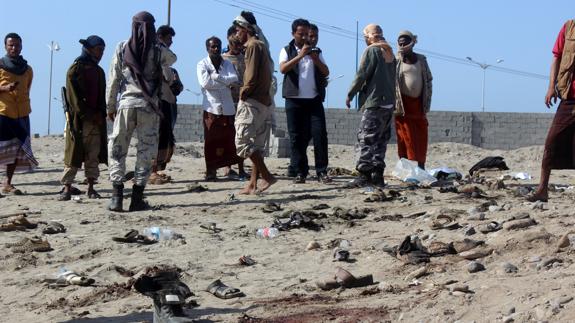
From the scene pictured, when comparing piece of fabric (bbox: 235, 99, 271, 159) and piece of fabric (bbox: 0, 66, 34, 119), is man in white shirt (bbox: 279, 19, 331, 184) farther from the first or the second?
piece of fabric (bbox: 0, 66, 34, 119)

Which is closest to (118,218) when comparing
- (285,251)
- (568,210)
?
(285,251)

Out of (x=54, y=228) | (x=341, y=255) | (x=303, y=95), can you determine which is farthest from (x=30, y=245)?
(x=303, y=95)

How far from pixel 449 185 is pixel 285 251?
363 cm

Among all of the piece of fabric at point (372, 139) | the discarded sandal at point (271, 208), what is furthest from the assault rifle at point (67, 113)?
the piece of fabric at point (372, 139)

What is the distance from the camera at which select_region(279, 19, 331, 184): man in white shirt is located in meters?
10.3

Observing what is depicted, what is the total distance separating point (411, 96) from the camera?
1036 cm

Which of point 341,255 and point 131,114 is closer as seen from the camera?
point 341,255

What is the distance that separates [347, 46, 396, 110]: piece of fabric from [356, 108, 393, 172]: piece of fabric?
0.13 meters

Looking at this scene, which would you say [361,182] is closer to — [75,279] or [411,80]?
[411,80]

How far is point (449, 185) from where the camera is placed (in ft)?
33.4

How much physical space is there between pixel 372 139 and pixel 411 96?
29.0 inches

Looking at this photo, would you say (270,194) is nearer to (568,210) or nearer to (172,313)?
(568,210)

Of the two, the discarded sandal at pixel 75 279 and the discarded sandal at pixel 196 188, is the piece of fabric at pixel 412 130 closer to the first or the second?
the discarded sandal at pixel 196 188

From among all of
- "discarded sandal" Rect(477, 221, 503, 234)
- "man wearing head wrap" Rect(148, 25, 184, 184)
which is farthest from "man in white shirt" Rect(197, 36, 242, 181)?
"discarded sandal" Rect(477, 221, 503, 234)
